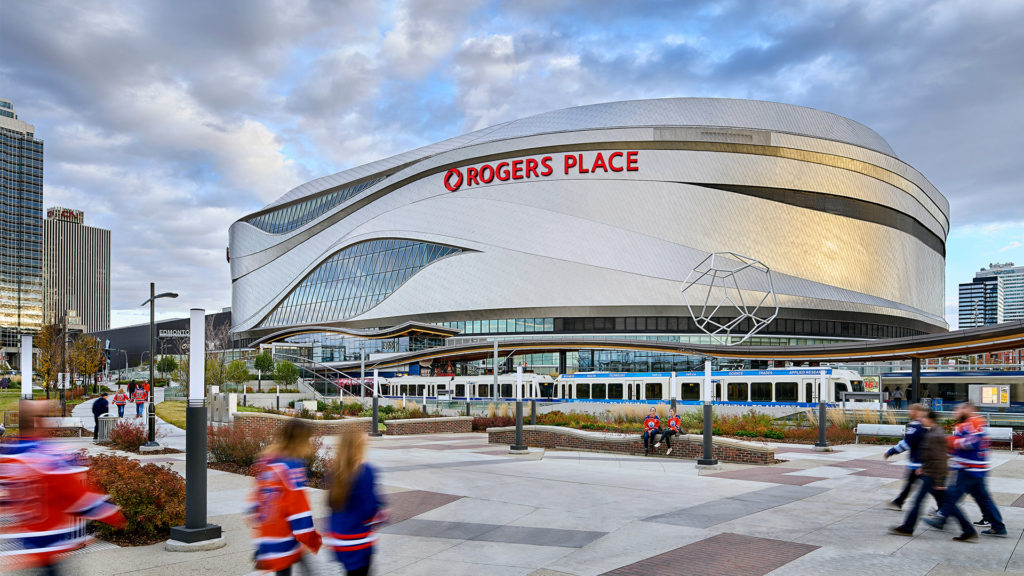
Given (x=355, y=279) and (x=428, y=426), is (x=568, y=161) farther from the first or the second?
(x=428, y=426)

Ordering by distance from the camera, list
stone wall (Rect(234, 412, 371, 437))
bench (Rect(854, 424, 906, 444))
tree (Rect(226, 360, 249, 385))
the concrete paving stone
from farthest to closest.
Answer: tree (Rect(226, 360, 249, 385))
stone wall (Rect(234, 412, 371, 437))
bench (Rect(854, 424, 906, 444))
the concrete paving stone

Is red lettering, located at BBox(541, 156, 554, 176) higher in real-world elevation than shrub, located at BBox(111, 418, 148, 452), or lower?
higher

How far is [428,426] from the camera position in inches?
1385

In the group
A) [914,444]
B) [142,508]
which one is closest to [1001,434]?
[914,444]

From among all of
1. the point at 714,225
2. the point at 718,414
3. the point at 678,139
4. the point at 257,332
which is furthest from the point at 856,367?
the point at 257,332

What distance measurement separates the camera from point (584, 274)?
80.4 m

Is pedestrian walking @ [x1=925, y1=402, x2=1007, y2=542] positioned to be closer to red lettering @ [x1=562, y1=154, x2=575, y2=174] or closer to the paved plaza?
the paved plaza

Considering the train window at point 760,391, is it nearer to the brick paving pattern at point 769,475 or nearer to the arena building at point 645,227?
the brick paving pattern at point 769,475

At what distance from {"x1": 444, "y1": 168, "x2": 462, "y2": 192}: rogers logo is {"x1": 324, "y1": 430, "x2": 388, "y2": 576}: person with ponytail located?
277 feet

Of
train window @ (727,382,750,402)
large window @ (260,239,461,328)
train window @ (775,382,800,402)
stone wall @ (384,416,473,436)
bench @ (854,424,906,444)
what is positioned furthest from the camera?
large window @ (260,239,461,328)

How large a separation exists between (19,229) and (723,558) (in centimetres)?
19953

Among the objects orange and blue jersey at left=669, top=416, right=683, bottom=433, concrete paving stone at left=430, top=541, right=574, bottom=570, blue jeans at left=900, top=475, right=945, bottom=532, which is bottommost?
concrete paving stone at left=430, top=541, right=574, bottom=570

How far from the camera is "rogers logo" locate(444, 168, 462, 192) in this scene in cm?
9006

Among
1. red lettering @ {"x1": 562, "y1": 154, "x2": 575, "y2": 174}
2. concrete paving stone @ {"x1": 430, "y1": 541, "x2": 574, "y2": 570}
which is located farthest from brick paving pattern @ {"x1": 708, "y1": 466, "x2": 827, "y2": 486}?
red lettering @ {"x1": 562, "y1": 154, "x2": 575, "y2": 174}
